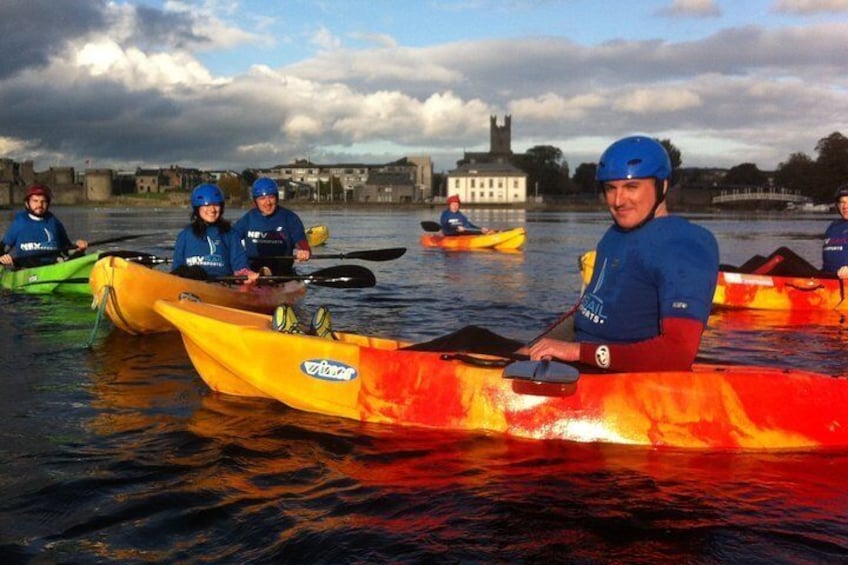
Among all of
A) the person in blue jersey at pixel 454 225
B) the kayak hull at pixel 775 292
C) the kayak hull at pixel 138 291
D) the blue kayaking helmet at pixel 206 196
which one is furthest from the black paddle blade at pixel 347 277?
the person in blue jersey at pixel 454 225

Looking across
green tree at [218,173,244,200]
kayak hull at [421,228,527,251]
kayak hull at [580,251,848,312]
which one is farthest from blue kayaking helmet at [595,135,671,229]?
green tree at [218,173,244,200]

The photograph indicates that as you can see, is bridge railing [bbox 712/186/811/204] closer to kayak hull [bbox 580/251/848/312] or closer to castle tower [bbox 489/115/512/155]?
castle tower [bbox 489/115/512/155]

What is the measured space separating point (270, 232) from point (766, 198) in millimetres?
118952

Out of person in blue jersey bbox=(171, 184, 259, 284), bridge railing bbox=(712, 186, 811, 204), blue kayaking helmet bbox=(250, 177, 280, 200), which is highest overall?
bridge railing bbox=(712, 186, 811, 204)

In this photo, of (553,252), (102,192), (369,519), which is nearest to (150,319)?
(369,519)

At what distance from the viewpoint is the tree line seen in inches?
4122

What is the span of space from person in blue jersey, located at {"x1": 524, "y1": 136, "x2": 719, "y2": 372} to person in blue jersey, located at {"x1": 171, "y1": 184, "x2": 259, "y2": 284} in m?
6.38

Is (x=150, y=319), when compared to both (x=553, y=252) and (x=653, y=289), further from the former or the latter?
(x=553, y=252)

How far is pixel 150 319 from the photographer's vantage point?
10.1 meters

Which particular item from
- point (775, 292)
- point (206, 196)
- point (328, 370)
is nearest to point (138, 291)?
point (206, 196)

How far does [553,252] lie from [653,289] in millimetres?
25651

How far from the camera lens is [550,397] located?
5449 millimetres

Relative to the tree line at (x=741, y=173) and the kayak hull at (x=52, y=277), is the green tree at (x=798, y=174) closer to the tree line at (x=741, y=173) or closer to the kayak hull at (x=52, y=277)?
the tree line at (x=741, y=173)

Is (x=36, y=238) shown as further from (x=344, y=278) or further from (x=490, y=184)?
(x=490, y=184)
